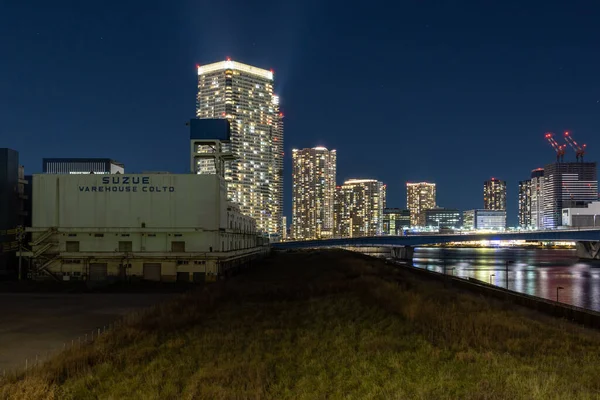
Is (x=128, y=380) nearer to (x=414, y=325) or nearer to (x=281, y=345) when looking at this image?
(x=281, y=345)

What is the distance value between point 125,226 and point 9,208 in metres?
12.6

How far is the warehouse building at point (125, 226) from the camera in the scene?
39219mm

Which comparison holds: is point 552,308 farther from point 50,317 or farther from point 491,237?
point 491,237

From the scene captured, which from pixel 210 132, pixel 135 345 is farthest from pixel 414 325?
pixel 210 132

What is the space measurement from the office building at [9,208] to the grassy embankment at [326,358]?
27652 millimetres

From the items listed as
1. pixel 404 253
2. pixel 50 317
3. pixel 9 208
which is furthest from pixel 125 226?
pixel 404 253

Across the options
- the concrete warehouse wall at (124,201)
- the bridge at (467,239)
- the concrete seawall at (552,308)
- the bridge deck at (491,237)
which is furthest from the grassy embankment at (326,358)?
the bridge at (467,239)

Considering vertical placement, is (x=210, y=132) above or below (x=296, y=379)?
above

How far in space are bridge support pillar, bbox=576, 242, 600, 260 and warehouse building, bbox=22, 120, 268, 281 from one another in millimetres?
119931

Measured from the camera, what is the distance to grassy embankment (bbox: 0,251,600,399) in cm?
1122

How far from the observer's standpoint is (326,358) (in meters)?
14.1

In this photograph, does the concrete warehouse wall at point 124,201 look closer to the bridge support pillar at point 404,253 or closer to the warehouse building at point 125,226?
the warehouse building at point 125,226

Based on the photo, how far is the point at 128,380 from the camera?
39.3ft

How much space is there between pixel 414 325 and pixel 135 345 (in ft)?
31.7
